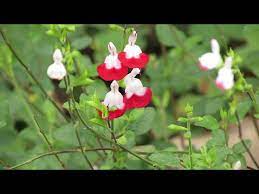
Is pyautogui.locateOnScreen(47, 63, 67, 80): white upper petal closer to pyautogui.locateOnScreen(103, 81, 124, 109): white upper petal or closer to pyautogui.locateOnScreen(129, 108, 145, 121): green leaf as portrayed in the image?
pyautogui.locateOnScreen(103, 81, 124, 109): white upper petal

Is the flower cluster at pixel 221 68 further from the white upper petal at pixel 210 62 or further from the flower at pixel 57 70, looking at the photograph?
the flower at pixel 57 70

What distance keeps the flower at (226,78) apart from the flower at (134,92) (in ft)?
0.91

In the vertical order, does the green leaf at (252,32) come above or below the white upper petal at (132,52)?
above

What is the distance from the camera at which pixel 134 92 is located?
1582mm

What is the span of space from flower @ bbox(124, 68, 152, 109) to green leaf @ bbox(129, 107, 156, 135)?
0.26m

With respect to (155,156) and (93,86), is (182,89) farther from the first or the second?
(155,156)

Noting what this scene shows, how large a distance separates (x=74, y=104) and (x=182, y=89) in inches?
52.9

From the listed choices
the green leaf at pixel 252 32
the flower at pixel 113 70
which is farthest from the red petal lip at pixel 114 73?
the green leaf at pixel 252 32

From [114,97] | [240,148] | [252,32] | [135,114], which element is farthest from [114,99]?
[252,32]

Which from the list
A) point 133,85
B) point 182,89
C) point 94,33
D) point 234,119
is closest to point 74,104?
point 133,85

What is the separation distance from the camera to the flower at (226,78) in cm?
134

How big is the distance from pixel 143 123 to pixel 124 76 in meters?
0.35

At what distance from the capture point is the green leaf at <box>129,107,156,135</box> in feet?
6.07

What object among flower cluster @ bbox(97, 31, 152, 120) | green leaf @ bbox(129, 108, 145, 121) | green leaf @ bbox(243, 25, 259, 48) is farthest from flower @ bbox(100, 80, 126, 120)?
green leaf @ bbox(243, 25, 259, 48)
